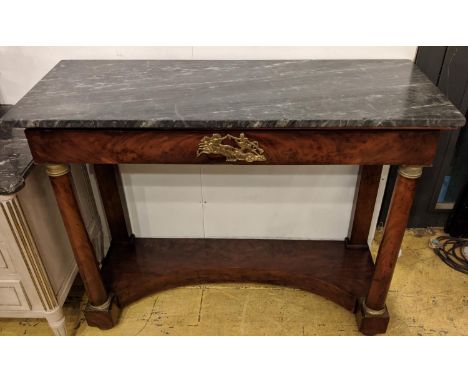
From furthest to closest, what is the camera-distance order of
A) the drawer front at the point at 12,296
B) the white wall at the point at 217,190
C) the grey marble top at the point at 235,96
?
the white wall at the point at 217,190
the drawer front at the point at 12,296
the grey marble top at the point at 235,96

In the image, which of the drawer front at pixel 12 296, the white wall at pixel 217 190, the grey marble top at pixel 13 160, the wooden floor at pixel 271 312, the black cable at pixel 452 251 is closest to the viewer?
the grey marble top at pixel 13 160

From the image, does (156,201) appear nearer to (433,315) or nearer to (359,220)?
(359,220)

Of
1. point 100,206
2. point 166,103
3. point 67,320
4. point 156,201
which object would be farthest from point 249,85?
point 67,320

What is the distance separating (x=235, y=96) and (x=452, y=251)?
1.28 m

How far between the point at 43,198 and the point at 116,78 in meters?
0.44

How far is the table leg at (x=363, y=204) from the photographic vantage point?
157cm

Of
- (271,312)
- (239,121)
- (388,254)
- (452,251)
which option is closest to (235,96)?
(239,121)

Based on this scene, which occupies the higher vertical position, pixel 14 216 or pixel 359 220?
pixel 14 216

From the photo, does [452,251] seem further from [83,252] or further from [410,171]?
[83,252]

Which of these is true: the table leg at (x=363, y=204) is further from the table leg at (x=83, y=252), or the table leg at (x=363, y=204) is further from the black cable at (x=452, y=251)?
the table leg at (x=83, y=252)

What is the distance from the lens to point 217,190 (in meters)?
1.72

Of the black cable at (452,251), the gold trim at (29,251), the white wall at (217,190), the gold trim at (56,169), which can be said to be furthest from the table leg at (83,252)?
the black cable at (452,251)

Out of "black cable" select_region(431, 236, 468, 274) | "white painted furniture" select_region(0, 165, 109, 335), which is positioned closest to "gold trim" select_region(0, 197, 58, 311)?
"white painted furniture" select_region(0, 165, 109, 335)

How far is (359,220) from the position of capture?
1690mm
